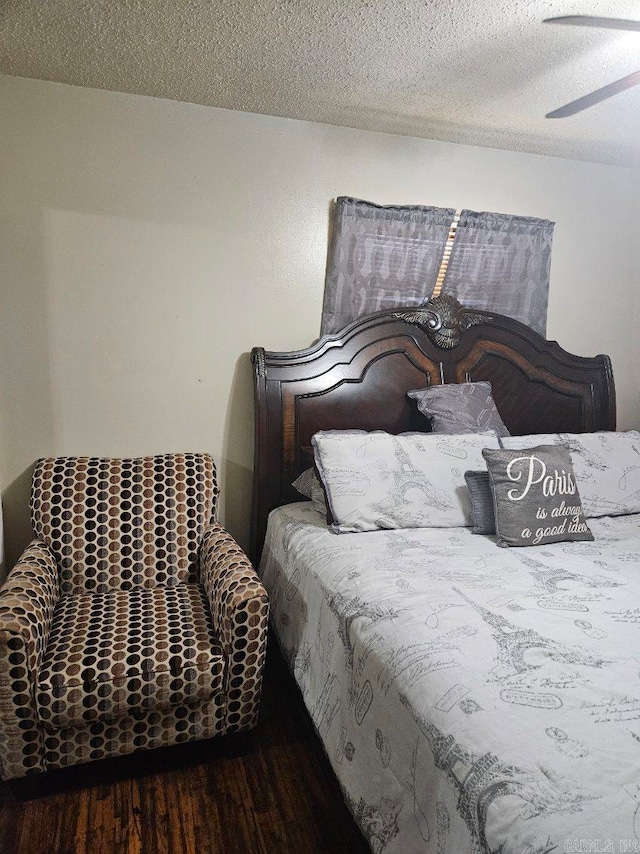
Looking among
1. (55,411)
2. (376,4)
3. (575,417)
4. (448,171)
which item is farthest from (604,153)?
(55,411)

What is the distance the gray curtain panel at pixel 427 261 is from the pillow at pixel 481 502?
1.00 m

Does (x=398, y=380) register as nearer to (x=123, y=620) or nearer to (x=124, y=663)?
(x=123, y=620)

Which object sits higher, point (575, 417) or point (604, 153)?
point (604, 153)

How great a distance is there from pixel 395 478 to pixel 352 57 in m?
1.55

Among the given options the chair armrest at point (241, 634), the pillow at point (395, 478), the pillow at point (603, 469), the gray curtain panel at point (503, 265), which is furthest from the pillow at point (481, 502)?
the gray curtain panel at point (503, 265)

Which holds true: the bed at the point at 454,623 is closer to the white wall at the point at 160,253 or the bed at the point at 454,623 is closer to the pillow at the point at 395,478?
the pillow at the point at 395,478

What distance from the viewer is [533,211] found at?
2977 mm

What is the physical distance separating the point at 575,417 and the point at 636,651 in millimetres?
1970

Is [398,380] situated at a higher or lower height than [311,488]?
higher

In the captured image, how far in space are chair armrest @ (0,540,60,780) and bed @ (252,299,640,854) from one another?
2.61ft

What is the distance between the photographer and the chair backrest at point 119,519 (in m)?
2.13

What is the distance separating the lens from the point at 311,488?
2445 mm

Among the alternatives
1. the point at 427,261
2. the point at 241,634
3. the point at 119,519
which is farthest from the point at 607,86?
the point at 119,519

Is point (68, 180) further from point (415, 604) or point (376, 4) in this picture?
point (415, 604)
